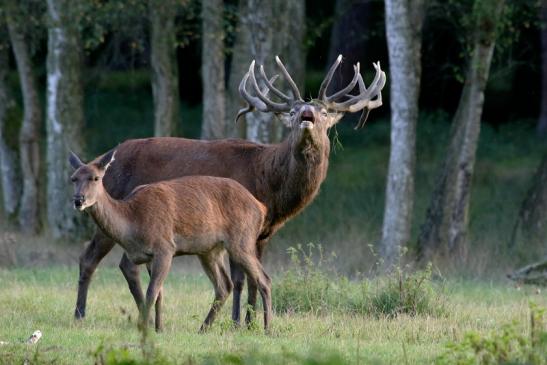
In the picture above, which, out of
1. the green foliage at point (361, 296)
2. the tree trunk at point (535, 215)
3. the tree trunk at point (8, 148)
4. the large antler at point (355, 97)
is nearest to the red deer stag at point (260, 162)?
the large antler at point (355, 97)

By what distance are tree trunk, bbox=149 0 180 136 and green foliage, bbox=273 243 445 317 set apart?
8686mm

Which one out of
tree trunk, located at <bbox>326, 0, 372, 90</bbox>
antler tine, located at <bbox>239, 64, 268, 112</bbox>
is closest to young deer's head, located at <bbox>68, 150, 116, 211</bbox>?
antler tine, located at <bbox>239, 64, 268, 112</bbox>

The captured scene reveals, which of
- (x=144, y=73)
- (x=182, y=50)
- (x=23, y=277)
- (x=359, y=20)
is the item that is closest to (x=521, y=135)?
(x=359, y=20)

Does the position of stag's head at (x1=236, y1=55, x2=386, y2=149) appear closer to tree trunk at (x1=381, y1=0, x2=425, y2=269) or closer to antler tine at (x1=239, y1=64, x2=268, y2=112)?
antler tine at (x1=239, y1=64, x2=268, y2=112)

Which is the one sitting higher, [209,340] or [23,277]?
[209,340]

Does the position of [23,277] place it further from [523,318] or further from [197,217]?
[523,318]

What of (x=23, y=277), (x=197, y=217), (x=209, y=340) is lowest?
(x=23, y=277)

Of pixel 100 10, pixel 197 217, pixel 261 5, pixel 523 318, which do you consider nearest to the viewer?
pixel 197 217

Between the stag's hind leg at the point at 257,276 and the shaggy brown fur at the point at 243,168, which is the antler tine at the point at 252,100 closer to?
the shaggy brown fur at the point at 243,168

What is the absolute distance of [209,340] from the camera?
35.3ft

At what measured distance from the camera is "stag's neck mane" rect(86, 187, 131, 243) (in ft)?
36.9

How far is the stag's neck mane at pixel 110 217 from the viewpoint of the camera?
1125cm

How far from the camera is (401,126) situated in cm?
1841

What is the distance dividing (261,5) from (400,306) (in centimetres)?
709
